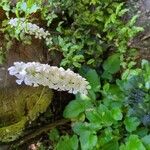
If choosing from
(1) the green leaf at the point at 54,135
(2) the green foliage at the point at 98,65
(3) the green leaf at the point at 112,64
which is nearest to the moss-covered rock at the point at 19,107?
(2) the green foliage at the point at 98,65

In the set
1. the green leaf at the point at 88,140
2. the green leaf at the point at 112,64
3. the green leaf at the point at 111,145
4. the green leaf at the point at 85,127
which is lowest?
the green leaf at the point at 111,145

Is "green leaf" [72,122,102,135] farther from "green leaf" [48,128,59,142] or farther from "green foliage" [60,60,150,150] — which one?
"green leaf" [48,128,59,142]

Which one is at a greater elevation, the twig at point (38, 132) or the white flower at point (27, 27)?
the white flower at point (27, 27)

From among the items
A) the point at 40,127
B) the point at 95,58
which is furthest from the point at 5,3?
the point at 40,127

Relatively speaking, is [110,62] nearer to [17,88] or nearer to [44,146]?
[17,88]

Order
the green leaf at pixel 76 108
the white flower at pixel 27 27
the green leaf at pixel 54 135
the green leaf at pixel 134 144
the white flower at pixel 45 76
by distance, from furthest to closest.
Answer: the green leaf at pixel 54 135, the green leaf at pixel 76 108, the white flower at pixel 27 27, the green leaf at pixel 134 144, the white flower at pixel 45 76

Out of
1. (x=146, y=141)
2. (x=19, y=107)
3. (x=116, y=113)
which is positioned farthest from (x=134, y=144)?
(x=19, y=107)

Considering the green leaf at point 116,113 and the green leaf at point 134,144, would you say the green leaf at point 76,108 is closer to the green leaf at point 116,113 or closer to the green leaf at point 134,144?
the green leaf at point 116,113
